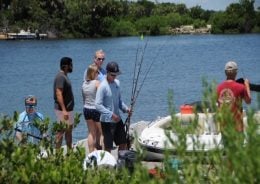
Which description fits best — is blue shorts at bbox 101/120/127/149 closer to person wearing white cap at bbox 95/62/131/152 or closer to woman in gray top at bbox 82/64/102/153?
person wearing white cap at bbox 95/62/131/152

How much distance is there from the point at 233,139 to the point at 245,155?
0.13 metres

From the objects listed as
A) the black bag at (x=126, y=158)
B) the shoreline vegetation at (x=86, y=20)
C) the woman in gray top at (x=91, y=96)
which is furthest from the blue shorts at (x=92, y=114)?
the shoreline vegetation at (x=86, y=20)

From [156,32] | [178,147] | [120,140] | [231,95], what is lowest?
[156,32]

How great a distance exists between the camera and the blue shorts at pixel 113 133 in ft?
28.9

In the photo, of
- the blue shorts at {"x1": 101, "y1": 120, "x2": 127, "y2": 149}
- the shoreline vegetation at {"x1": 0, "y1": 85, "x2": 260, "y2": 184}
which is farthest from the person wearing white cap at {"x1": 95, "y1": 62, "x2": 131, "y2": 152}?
the shoreline vegetation at {"x1": 0, "y1": 85, "x2": 260, "y2": 184}

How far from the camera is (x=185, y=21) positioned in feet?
369

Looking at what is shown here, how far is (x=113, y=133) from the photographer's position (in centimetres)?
889

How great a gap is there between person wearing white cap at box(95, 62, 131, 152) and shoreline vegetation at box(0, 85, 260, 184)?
10.0ft

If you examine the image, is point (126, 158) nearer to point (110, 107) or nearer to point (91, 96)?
point (110, 107)

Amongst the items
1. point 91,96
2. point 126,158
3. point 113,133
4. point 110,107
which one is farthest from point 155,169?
point 91,96

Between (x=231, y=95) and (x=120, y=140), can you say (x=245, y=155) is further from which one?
(x=120, y=140)

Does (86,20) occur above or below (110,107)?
below

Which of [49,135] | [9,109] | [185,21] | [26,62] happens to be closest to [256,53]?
[26,62]

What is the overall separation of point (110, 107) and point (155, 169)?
4.46m
